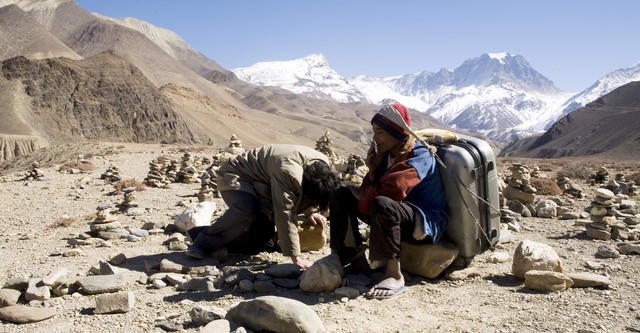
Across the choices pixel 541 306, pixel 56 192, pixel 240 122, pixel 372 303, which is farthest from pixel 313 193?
pixel 240 122

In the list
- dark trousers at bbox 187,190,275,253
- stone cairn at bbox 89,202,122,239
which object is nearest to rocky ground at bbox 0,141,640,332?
dark trousers at bbox 187,190,275,253

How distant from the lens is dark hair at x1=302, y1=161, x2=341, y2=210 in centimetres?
522

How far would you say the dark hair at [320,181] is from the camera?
17.1 ft

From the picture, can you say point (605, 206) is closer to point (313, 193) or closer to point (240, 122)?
point (313, 193)

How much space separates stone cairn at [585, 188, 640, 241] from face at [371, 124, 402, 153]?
3.51 m

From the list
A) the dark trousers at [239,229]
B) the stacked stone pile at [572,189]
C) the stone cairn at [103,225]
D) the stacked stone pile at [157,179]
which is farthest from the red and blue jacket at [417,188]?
the stacked stone pile at [157,179]

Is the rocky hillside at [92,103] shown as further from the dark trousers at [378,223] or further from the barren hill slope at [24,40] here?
the dark trousers at [378,223]

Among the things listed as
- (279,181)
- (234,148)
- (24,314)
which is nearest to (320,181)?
(279,181)

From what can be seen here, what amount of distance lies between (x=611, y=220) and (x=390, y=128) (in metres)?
3.83

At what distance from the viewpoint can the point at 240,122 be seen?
65375mm

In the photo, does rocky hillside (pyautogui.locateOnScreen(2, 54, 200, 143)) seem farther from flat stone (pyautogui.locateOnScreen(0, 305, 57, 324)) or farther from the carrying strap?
the carrying strap

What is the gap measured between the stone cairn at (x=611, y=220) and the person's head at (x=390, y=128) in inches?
138

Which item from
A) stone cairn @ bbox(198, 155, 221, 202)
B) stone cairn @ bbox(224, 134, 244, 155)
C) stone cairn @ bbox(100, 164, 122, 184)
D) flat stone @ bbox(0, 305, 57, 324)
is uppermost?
stone cairn @ bbox(224, 134, 244, 155)

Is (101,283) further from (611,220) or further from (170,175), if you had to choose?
(170,175)
